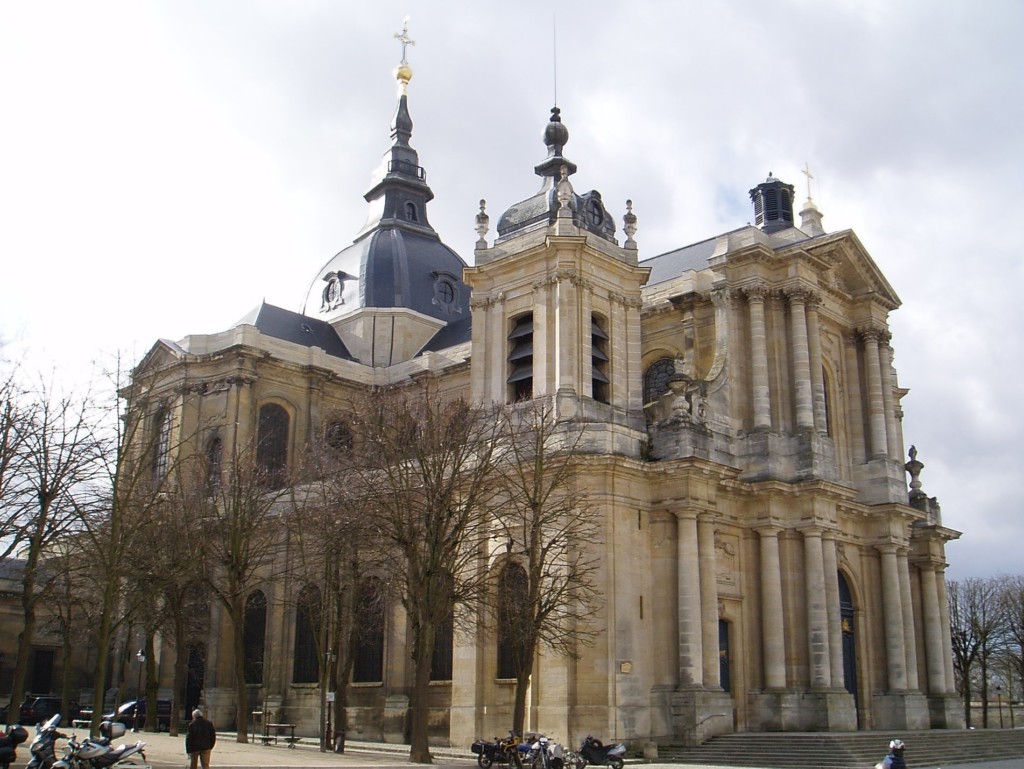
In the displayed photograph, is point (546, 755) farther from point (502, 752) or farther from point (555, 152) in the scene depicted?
point (555, 152)

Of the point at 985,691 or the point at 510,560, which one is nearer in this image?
the point at 510,560

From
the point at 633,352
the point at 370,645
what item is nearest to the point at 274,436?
the point at 370,645

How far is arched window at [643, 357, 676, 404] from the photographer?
34500 mm

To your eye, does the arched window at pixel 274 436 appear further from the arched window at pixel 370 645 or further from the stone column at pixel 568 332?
the stone column at pixel 568 332

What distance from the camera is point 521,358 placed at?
31.3 meters

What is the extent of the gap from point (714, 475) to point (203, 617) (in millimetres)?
17558

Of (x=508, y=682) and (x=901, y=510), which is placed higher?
(x=901, y=510)

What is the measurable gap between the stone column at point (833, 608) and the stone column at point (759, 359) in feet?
11.9

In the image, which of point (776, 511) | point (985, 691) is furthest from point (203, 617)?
point (985, 691)

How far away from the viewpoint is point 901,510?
3416cm

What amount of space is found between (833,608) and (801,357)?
23.2ft

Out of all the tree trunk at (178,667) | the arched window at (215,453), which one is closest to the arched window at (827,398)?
the arched window at (215,453)

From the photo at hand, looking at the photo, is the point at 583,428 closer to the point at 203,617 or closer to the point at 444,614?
the point at 444,614

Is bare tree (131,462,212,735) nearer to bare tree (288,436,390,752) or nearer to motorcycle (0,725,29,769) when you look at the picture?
bare tree (288,436,390,752)
